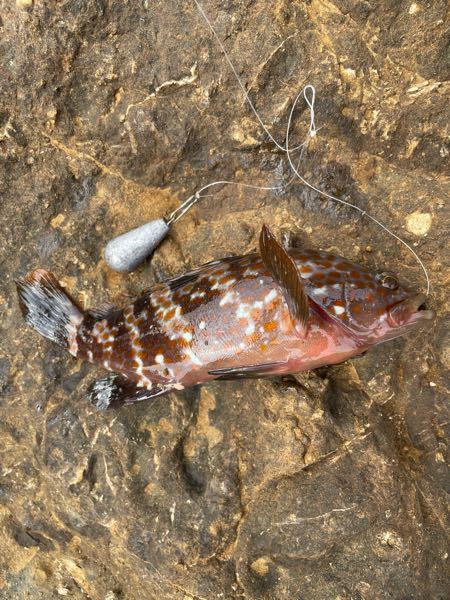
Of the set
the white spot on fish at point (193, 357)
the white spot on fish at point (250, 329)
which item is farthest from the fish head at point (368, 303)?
the white spot on fish at point (193, 357)

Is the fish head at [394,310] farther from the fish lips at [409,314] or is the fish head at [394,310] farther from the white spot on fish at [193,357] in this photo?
the white spot on fish at [193,357]

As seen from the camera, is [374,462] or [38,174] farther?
[38,174]

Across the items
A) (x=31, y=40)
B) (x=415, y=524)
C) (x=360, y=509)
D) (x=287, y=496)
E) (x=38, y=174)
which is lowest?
(x=415, y=524)

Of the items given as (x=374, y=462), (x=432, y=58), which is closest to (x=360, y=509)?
(x=374, y=462)

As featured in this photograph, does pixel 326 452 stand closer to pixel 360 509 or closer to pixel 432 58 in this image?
pixel 360 509

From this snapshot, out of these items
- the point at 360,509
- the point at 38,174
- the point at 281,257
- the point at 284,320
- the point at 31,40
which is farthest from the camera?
the point at 38,174

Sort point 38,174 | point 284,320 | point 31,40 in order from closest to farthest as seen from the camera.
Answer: point 284,320, point 31,40, point 38,174
